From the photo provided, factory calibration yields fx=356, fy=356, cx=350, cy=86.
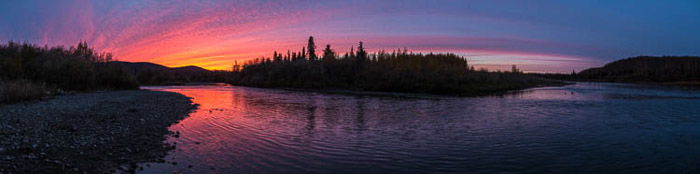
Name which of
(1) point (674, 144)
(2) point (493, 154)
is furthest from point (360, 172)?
(1) point (674, 144)

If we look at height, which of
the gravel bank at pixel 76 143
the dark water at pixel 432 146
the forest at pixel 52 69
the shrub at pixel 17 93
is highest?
the forest at pixel 52 69

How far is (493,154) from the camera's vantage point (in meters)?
10.5

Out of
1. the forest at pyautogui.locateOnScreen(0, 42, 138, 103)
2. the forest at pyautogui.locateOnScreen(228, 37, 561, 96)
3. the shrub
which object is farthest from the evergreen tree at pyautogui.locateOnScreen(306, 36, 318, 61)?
the shrub

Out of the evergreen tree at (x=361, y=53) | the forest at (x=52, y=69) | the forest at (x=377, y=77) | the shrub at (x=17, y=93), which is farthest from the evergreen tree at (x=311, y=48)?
the shrub at (x=17, y=93)

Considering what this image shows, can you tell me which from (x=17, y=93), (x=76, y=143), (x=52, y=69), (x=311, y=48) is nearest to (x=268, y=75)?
(x=311, y=48)

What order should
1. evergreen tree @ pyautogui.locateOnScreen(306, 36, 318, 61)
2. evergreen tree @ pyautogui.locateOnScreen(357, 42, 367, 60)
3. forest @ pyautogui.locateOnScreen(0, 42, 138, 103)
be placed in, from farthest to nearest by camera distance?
evergreen tree @ pyautogui.locateOnScreen(306, 36, 318, 61)
evergreen tree @ pyautogui.locateOnScreen(357, 42, 367, 60)
forest @ pyautogui.locateOnScreen(0, 42, 138, 103)

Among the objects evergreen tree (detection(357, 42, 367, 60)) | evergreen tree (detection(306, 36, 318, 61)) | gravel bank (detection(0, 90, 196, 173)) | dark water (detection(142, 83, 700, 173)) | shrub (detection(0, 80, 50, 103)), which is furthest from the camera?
evergreen tree (detection(306, 36, 318, 61))

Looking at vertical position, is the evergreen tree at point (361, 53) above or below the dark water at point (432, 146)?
above

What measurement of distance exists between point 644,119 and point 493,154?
1455 centimetres

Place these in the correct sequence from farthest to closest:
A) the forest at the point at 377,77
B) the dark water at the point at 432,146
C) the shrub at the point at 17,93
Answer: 1. the forest at the point at 377,77
2. the shrub at the point at 17,93
3. the dark water at the point at 432,146

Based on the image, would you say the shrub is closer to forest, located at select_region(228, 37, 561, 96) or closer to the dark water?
the dark water

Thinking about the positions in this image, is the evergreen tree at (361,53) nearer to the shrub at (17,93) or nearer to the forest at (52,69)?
the forest at (52,69)

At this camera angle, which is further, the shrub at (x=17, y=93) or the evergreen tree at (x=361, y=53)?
the evergreen tree at (x=361, y=53)

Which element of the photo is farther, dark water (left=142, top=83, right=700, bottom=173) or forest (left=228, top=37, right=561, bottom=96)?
forest (left=228, top=37, right=561, bottom=96)
